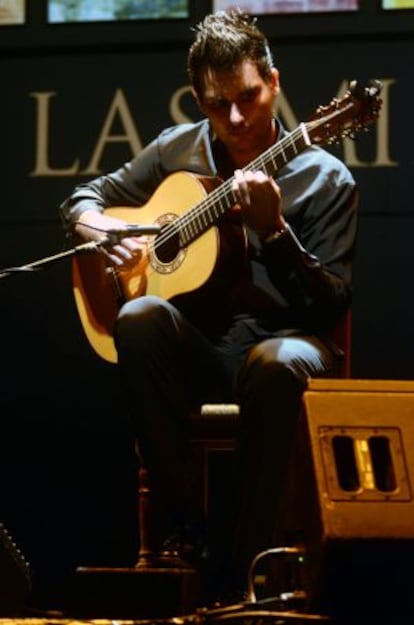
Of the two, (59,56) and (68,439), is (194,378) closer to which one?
(68,439)

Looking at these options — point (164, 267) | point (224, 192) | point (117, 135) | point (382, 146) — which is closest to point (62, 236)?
point (117, 135)

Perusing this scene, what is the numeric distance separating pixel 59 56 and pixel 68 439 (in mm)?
1290

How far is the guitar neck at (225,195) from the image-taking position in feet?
9.54

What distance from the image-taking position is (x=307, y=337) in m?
2.79

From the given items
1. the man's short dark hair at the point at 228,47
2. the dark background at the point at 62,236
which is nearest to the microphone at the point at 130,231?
the man's short dark hair at the point at 228,47

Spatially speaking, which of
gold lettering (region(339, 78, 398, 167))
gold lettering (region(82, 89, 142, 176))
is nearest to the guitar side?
gold lettering (region(82, 89, 142, 176))

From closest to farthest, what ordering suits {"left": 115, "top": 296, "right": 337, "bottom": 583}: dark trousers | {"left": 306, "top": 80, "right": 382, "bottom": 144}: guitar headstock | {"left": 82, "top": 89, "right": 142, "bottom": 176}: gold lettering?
{"left": 115, "top": 296, "right": 337, "bottom": 583}: dark trousers < {"left": 306, "top": 80, "right": 382, "bottom": 144}: guitar headstock < {"left": 82, "top": 89, "right": 142, "bottom": 176}: gold lettering

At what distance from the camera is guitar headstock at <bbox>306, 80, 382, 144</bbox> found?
2863 mm

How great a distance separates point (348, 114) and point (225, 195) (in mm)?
339

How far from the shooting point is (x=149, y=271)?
122 inches

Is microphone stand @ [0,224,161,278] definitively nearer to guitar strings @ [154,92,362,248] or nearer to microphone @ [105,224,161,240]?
microphone @ [105,224,161,240]

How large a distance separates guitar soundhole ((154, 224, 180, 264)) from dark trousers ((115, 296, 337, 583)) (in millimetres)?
244

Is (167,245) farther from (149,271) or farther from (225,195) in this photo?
(225,195)

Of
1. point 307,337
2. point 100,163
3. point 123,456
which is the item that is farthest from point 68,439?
point 307,337
